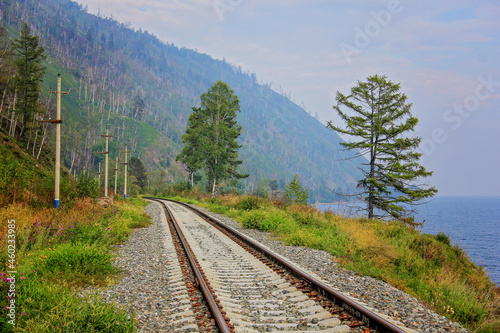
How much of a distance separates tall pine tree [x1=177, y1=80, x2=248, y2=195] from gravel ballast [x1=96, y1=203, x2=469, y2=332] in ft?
102

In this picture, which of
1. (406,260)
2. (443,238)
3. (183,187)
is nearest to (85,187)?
(406,260)

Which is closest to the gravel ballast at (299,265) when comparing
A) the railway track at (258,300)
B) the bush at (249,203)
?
the railway track at (258,300)

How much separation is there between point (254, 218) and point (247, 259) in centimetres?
650

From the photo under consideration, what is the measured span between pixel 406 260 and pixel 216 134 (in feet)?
109

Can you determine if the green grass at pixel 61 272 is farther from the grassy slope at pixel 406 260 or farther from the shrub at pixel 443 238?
the shrub at pixel 443 238

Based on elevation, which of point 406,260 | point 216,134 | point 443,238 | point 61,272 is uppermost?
point 216,134

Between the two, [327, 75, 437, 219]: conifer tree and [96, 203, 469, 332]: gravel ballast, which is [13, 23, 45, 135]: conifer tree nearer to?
[327, 75, 437, 219]: conifer tree

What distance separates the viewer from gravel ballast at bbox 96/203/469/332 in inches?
179

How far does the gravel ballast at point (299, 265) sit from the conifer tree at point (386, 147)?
A: 55.6ft

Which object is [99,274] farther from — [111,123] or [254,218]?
[111,123]

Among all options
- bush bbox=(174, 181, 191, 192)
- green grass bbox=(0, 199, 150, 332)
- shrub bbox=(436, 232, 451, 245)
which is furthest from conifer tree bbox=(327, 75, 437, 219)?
bush bbox=(174, 181, 191, 192)

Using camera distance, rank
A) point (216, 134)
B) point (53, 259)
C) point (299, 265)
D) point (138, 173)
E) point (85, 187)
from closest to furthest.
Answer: point (53, 259)
point (299, 265)
point (85, 187)
point (216, 134)
point (138, 173)

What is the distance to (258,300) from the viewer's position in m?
5.31

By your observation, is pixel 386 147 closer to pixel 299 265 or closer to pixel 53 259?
pixel 299 265
